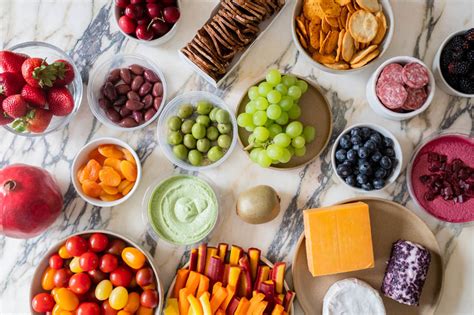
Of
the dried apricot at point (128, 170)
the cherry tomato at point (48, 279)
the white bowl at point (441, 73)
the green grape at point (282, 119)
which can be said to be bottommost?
the cherry tomato at point (48, 279)

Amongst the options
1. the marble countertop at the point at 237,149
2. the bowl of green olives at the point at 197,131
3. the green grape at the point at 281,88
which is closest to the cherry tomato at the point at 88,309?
the marble countertop at the point at 237,149

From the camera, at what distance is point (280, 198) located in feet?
4.86

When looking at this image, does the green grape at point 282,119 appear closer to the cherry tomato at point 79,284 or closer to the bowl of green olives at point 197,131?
the bowl of green olives at point 197,131

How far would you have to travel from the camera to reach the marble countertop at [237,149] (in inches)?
58.2

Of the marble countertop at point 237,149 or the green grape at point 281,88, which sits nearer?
the green grape at point 281,88

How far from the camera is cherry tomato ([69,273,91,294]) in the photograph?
1.38 m

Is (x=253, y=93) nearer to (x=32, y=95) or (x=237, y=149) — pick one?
(x=237, y=149)

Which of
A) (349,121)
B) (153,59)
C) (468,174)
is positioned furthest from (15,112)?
(468,174)

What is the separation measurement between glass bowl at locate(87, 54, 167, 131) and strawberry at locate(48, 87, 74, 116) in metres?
0.09

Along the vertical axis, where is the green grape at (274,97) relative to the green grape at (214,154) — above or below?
above

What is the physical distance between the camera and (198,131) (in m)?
1.42

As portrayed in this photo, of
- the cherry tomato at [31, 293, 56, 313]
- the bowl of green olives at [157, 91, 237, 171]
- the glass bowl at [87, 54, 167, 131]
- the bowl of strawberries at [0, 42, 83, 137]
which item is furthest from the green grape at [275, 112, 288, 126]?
the cherry tomato at [31, 293, 56, 313]

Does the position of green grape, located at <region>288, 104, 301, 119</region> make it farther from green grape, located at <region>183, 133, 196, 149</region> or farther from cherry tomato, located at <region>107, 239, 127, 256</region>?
cherry tomato, located at <region>107, 239, 127, 256</region>

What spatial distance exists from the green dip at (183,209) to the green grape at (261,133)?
214 mm
